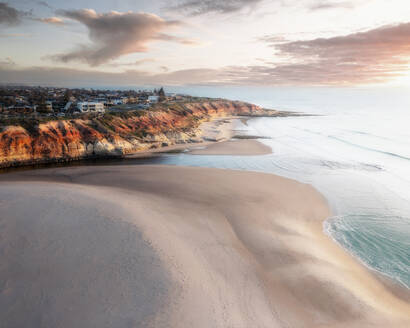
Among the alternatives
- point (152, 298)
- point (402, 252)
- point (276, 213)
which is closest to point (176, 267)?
point (152, 298)

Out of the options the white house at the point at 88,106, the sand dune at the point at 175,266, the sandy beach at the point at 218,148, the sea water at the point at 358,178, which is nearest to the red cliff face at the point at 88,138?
the sandy beach at the point at 218,148

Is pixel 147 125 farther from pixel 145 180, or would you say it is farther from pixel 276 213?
pixel 276 213

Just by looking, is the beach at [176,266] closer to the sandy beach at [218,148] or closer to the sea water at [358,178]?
the sea water at [358,178]

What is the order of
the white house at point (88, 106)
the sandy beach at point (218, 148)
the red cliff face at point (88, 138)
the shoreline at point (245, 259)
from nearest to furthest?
the shoreline at point (245, 259), the red cliff face at point (88, 138), the sandy beach at point (218, 148), the white house at point (88, 106)

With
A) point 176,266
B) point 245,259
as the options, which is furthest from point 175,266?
point 245,259

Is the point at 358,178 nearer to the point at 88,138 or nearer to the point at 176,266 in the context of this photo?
the point at 176,266

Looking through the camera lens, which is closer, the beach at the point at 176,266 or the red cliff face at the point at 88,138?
the beach at the point at 176,266

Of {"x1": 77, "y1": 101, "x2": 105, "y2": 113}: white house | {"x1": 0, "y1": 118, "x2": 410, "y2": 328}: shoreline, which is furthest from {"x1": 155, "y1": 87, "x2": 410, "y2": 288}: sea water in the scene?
{"x1": 77, "y1": 101, "x2": 105, "y2": 113}: white house

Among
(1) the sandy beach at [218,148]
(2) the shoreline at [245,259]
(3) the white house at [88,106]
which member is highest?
(3) the white house at [88,106]
